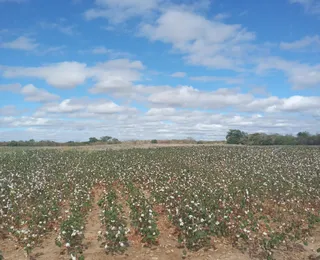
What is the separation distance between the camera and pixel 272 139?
211 feet

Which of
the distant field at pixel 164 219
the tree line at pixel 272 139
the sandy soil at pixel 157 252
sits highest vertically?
the tree line at pixel 272 139

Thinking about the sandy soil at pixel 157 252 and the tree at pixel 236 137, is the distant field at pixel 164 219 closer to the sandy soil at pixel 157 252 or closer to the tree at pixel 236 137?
the sandy soil at pixel 157 252

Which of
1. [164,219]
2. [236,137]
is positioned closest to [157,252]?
[164,219]

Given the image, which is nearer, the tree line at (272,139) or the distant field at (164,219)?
the distant field at (164,219)

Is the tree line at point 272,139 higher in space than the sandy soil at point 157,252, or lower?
higher

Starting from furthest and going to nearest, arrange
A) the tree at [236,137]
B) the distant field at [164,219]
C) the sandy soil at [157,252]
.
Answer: the tree at [236,137] < the distant field at [164,219] < the sandy soil at [157,252]

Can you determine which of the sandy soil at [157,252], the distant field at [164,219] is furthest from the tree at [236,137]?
the sandy soil at [157,252]

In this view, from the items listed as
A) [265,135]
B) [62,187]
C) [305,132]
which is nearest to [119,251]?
[62,187]

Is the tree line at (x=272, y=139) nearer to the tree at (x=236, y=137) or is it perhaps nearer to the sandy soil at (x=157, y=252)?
the tree at (x=236, y=137)

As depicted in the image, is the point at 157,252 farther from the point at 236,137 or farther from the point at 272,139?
the point at 236,137

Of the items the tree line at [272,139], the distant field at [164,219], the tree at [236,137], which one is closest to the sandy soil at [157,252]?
the distant field at [164,219]

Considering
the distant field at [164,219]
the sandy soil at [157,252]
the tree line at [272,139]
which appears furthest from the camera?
the tree line at [272,139]

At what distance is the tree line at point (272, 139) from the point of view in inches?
2415

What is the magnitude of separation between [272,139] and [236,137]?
30.8 feet
